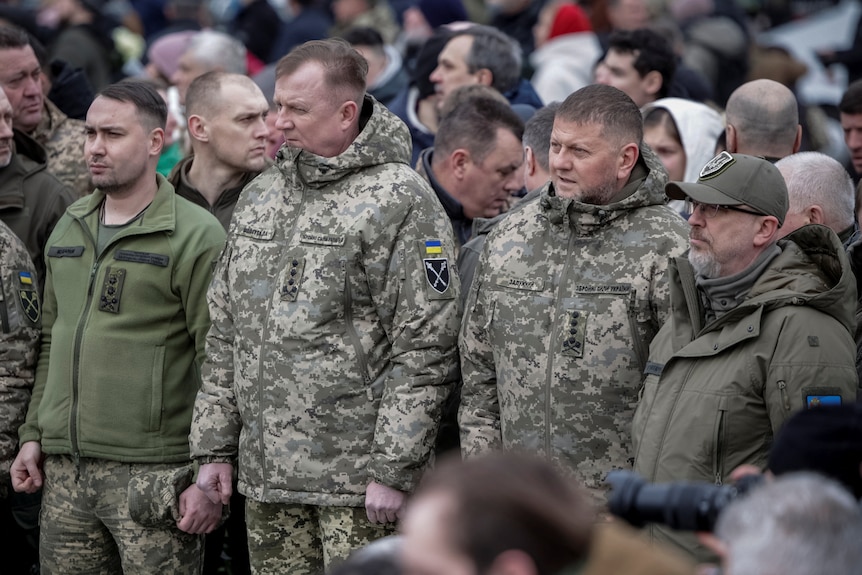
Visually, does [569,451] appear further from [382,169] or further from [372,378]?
[382,169]

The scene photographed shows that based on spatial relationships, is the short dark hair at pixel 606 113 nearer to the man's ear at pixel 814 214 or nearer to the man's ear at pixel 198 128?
the man's ear at pixel 814 214

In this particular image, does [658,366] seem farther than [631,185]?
No

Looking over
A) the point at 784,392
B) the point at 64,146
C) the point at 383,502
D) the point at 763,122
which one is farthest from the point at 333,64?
the point at 64,146

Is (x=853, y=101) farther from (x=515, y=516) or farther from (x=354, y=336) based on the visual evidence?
(x=515, y=516)

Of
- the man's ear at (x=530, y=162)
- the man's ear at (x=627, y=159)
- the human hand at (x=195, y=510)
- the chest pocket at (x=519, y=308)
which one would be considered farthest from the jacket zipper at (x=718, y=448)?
the human hand at (x=195, y=510)

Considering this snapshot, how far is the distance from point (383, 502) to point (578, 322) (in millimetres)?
954

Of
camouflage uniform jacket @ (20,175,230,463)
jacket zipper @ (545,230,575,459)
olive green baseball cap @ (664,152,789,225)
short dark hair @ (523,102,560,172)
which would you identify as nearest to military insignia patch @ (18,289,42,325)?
camouflage uniform jacket @ (20,175,230,463)

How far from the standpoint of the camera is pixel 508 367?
14.7 feet

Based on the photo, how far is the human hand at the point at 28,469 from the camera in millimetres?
5234

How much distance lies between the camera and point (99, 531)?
5.14 metres

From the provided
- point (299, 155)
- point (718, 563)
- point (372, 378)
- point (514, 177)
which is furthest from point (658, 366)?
point (514, 177)

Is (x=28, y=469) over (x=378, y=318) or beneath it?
beneath

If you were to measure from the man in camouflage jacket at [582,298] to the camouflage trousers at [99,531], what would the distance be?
1.41 meters

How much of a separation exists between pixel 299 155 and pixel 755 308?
5.94 feet
